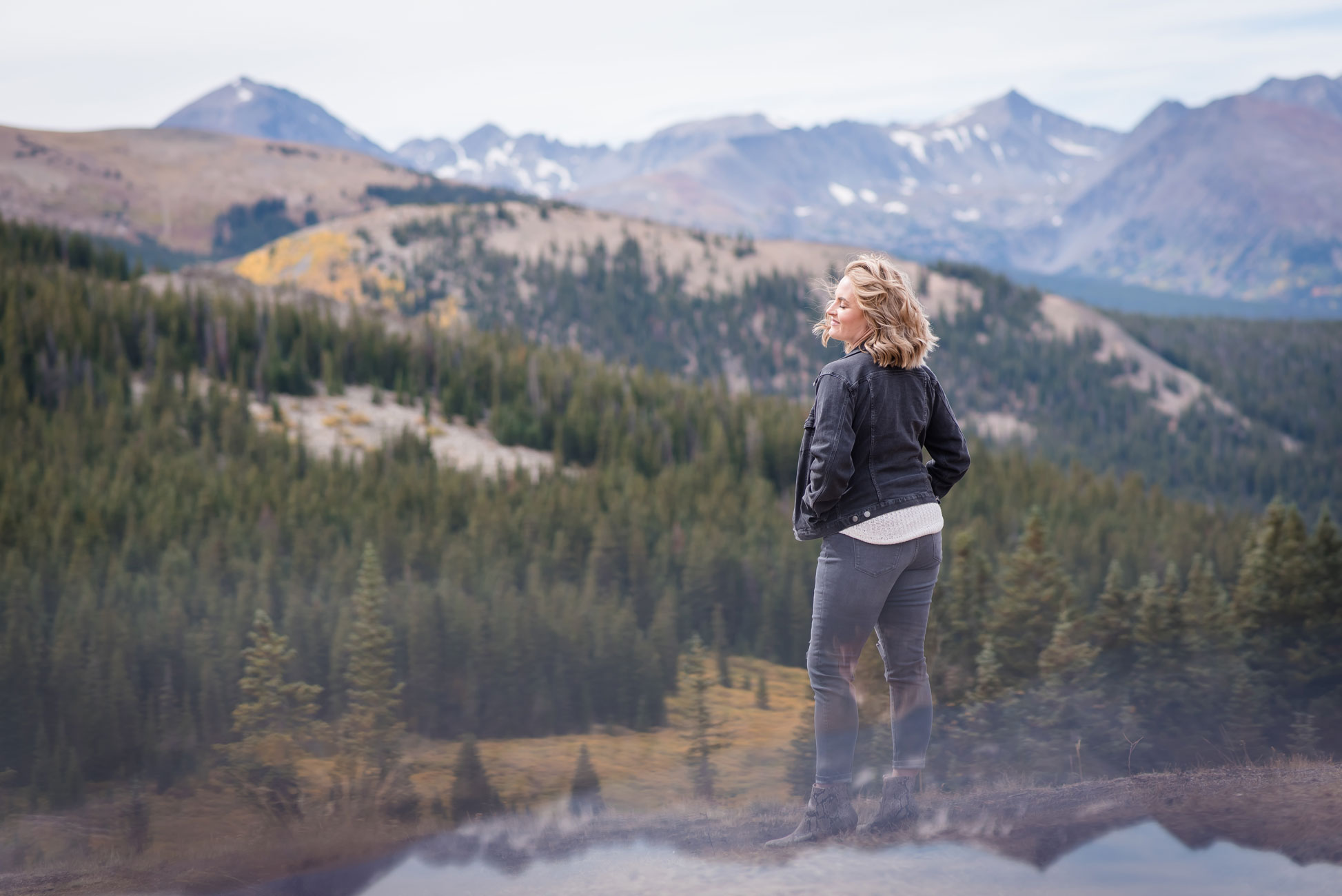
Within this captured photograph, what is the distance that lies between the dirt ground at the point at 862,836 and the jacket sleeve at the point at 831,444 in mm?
2977

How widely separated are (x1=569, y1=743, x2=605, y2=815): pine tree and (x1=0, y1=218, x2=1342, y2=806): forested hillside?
193 inches

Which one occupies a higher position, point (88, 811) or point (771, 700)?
point (88, 811)

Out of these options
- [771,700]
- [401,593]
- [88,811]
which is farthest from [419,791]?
[401,593]

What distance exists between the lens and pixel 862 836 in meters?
8.89

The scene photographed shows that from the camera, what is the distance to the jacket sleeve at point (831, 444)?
26.8 feet

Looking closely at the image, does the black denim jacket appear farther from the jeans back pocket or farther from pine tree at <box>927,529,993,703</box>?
pine tree at <box>927,529,993,703</box>

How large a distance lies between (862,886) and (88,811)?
52.9ft

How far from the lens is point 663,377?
381 ft

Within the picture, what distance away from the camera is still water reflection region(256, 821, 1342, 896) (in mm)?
8125

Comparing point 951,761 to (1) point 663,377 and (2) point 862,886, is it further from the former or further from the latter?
(1) point 663,377

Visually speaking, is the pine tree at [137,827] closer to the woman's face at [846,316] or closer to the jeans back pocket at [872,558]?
the jeans back pocket at [872,558]

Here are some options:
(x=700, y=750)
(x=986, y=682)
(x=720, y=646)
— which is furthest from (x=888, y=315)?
(x=720, y=646)

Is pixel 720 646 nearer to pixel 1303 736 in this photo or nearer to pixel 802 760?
pixel 802 760

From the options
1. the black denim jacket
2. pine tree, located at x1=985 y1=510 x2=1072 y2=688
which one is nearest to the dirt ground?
the black denim jacket
